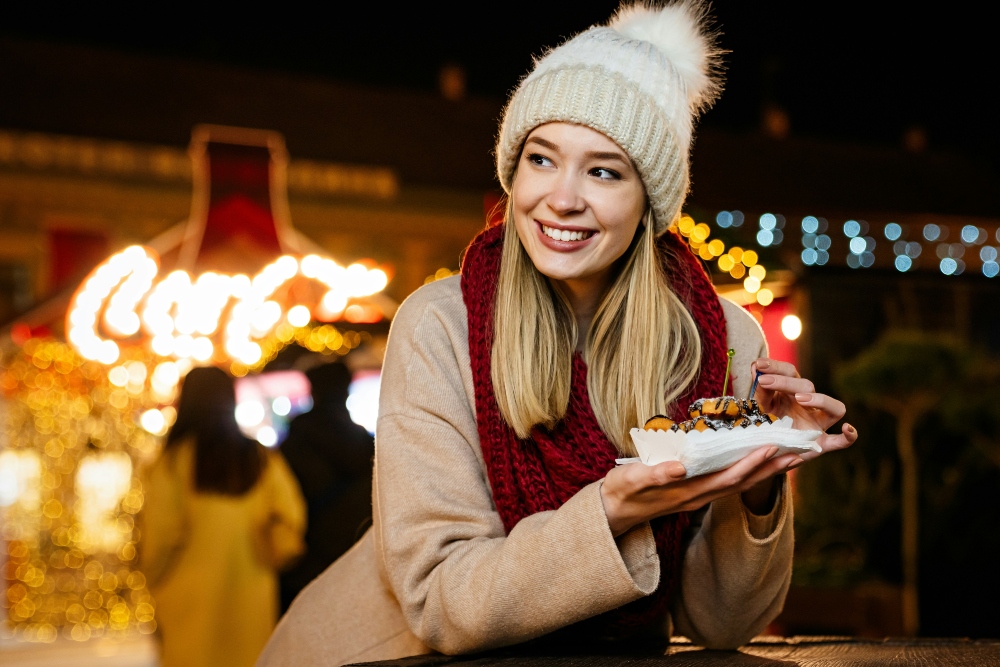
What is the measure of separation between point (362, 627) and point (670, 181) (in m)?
0.75

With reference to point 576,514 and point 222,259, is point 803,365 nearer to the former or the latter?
point 222,259

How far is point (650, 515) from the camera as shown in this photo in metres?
1.16

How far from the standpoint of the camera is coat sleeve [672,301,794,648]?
1.29m

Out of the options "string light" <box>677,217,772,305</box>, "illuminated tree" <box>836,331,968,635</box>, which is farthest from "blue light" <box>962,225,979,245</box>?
"string light" <box>677,217,772,305</box>

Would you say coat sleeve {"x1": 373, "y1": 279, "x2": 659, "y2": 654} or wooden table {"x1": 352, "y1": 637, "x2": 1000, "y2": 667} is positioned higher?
coat sleeve {"x1": 373, "y1": 279, "x2": 659, "y2": 654}

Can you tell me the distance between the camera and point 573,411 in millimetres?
1371

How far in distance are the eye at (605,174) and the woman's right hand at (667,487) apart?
1.40 ft

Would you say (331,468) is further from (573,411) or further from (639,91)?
(639,91)

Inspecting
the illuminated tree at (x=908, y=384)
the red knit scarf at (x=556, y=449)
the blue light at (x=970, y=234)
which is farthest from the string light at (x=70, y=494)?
the red knit scarf at (x=556, y=449)

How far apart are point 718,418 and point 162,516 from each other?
2.61 metres

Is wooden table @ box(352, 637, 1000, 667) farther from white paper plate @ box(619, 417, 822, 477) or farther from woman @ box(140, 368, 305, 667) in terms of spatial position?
woman @ box(140, 368, 305, 667)

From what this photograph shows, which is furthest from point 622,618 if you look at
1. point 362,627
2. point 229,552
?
point 229,552

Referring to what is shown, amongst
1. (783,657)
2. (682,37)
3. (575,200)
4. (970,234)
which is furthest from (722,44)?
→ (783,657)

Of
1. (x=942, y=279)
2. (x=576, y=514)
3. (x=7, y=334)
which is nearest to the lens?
(x=576, y=514)
